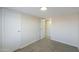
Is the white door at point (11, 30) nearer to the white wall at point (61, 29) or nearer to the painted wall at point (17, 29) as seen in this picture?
the painted wall at point (17, 29)

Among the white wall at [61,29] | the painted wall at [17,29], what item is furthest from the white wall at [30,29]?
the white wall at [61,29]

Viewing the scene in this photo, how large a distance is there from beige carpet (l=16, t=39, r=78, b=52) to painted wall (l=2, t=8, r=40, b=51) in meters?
0.08

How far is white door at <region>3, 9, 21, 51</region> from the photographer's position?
4.39 ft

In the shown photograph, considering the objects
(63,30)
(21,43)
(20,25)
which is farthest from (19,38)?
(63,30)

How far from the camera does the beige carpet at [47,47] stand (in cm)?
139

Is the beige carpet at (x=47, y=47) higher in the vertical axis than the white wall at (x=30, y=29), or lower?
lower

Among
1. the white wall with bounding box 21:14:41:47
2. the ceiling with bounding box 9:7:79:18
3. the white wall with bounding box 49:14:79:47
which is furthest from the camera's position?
the white wall with bounding box 49:14:79:47

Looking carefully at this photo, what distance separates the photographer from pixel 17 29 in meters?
1.45

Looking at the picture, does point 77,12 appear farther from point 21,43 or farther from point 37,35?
point 21,43

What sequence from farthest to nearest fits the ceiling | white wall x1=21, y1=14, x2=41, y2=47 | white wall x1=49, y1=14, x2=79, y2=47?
white wall x1=49, y1=14, x2=79, y2=47
white wall x1=21, y1=14, x2=41, y2=47
the ceiling

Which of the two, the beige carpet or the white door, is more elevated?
the white door

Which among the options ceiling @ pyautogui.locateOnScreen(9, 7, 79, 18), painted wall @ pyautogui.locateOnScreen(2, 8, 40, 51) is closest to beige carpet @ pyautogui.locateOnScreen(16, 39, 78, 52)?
painted wall @ pyautogui.locateOnScreen(2, 8, 40, 51)

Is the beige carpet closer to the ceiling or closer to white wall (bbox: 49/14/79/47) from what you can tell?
white wall (bbox: 49/14/79/47)

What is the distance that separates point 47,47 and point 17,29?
1.86 ft
